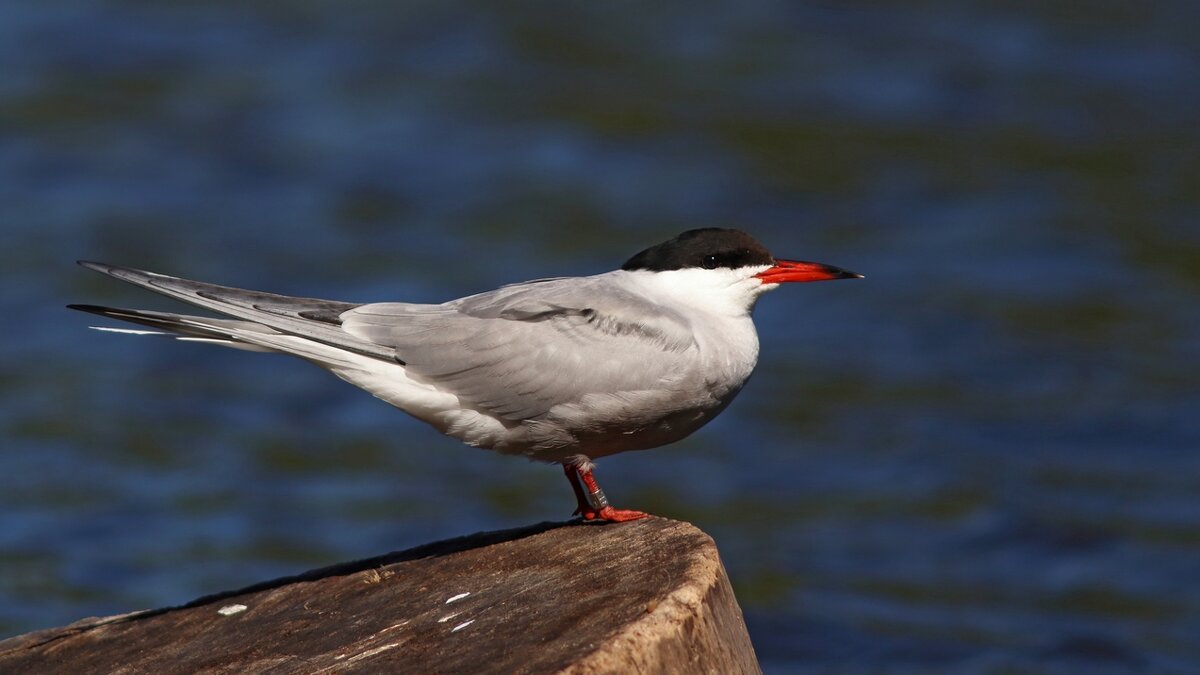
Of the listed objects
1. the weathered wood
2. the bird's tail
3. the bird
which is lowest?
the weathered wood

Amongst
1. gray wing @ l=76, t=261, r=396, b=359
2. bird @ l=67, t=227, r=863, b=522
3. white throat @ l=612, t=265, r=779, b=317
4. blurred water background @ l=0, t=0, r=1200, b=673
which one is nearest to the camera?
gray wing @ l=76, t=261, r=396, b=359

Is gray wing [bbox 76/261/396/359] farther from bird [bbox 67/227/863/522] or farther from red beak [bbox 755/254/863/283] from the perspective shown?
red beak [bbox 755/254/863/283]

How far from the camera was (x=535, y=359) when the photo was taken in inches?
203

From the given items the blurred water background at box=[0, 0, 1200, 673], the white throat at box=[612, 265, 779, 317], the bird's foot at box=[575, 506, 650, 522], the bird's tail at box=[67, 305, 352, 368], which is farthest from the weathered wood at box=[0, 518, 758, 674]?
the blurred water background at box=[0, 0, 1200, 673]

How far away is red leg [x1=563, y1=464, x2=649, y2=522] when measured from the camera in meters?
4.82

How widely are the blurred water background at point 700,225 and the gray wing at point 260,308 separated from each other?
3.96 metres

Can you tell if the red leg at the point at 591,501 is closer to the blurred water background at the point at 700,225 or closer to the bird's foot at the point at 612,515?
the bird's foot at the point at 612,515

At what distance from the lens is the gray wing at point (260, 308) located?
15.0ft

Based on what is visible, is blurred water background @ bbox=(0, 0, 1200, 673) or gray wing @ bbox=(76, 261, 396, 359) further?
blurred water background @ bbox=(0, 0, 1200, 673)

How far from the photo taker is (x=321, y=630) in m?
4.40

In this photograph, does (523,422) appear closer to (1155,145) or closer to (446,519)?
(446,519)

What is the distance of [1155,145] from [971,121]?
1.64 m

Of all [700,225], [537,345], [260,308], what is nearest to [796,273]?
[537,345]

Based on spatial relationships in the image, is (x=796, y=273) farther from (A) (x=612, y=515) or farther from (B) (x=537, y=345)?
(A) (x=612, y=515)
